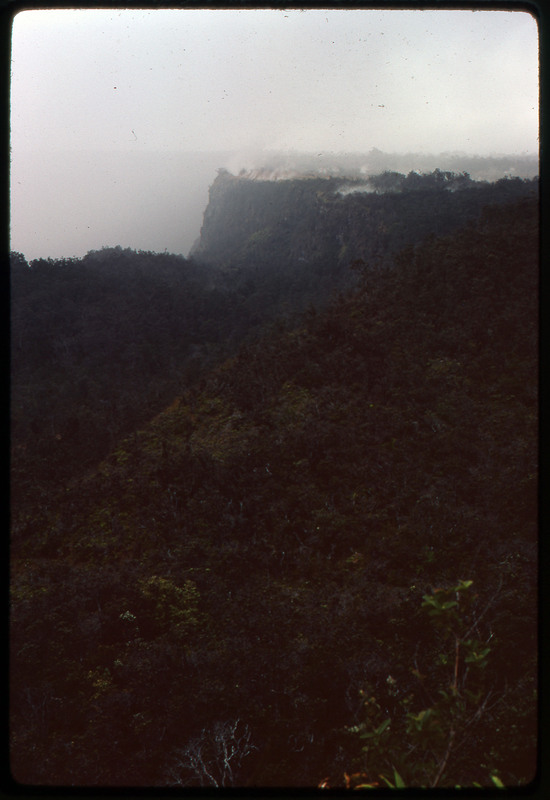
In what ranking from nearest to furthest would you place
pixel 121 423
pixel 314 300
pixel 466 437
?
pixel 466 437 → pixel 121 423 → pixel 314 300

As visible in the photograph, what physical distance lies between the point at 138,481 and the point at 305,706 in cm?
296

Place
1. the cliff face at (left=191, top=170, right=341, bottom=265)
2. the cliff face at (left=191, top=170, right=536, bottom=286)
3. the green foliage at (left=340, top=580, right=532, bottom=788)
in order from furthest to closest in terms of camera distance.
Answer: the cliff face at (left=191, top=170, right=341, bottom=265) → the cliff face at (left=191, top=170, right=536, bottom=286) → the green foliage at (left=340, top=580, right=532, bottom=788)

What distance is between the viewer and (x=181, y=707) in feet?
11.2

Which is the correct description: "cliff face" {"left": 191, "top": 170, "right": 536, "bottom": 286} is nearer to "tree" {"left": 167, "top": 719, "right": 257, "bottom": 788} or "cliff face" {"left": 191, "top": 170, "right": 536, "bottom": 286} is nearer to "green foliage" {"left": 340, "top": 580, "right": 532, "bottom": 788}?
"green foliage" {"left": 340, "top": 580, "right": 532, "bottom": 788}

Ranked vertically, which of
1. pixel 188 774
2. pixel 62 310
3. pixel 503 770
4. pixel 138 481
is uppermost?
pixel 62 310

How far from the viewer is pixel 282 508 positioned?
477cm

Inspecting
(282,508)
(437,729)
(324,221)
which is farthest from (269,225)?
(437,729)

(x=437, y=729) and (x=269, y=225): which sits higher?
(x=269, y=225)

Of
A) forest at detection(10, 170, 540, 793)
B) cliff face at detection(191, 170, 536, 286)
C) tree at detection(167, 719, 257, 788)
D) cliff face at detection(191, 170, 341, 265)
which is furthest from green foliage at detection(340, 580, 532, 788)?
cliff face at detection(191, 170, 341, 265)

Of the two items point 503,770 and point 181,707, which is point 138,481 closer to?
point 181,707

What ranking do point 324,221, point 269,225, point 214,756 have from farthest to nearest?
point 324,221 → point 269,225 → point 214,756

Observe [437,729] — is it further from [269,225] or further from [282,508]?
[269,225]

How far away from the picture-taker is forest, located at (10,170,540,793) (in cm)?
309

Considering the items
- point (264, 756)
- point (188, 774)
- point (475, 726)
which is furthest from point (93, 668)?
point (475, 726)
